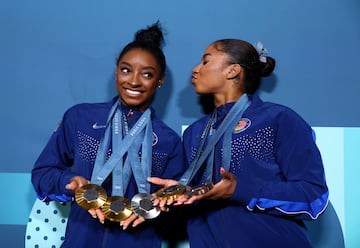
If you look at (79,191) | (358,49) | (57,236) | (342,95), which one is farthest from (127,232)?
(358,49)

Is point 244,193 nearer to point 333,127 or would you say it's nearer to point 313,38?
point 333,127

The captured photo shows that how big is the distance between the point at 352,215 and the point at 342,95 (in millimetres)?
463

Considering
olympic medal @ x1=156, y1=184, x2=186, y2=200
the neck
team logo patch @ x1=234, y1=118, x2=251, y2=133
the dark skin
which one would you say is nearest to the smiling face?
the dark skin

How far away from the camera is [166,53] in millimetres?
1930

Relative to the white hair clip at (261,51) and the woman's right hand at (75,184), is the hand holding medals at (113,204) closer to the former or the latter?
the woman's right hand at (75,184)

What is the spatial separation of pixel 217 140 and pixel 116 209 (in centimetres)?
40

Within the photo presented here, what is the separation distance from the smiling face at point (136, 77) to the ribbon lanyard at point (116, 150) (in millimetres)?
50

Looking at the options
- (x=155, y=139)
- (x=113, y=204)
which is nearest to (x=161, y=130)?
(x=155, y=139)

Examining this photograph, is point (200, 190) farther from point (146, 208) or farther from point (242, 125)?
point (242, 125)

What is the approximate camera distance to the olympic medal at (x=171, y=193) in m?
1.27

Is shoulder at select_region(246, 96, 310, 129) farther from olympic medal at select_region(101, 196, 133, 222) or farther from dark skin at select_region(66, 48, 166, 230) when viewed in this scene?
olympic medal at select_region(101, 196, 133, 222)

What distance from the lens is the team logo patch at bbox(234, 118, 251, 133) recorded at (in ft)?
5.06

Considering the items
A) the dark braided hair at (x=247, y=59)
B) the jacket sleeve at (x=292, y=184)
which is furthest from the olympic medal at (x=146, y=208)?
the dark braided hair at (x=247, y=59)

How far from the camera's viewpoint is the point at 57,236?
5.80ft
